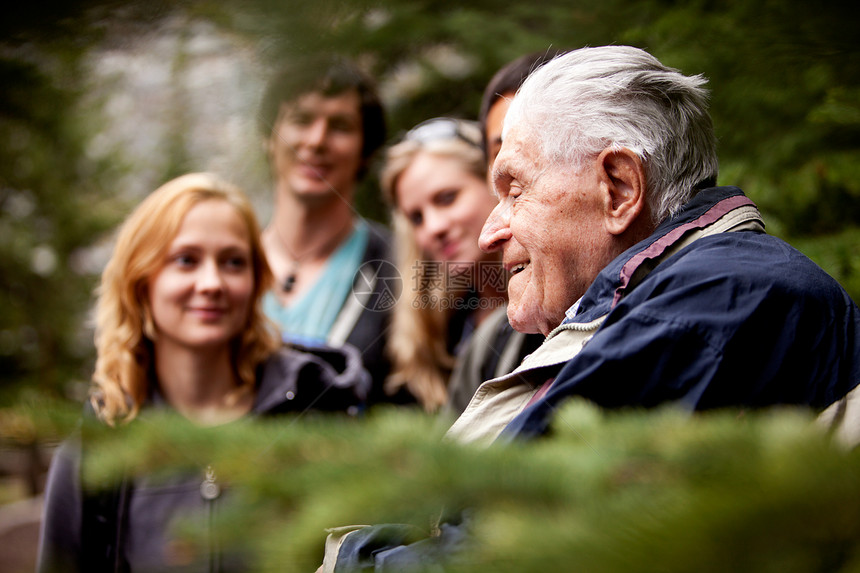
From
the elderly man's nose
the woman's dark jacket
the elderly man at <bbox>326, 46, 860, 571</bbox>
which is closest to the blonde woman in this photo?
the woman's dark jacket

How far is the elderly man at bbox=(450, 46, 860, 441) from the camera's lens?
1.16 meters

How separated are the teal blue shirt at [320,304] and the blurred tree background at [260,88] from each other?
0.45m

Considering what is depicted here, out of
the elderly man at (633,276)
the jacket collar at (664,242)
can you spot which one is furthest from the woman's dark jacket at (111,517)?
the jacket collar at (664,242)

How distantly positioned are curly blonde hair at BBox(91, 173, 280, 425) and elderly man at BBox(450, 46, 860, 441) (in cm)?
125

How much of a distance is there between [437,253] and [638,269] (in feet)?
4.96

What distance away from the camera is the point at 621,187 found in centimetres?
162

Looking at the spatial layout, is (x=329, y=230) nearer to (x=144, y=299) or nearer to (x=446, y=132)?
(x=446, y=132)

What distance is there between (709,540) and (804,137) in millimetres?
2196

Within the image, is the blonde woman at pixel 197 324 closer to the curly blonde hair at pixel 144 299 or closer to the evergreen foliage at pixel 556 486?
the curly blonde hair at pixel 144 299

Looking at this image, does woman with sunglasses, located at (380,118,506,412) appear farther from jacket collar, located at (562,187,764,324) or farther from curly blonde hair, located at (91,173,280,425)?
jacket collar, located at (562,187,764,324)

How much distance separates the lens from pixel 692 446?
0.52 metres

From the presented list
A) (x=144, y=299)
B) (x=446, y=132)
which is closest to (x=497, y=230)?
(x=446, y=132)

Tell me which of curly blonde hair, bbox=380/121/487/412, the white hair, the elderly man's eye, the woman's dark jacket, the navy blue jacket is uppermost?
the white hair

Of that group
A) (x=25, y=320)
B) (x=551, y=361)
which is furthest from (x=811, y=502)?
(x=25, y=320)
